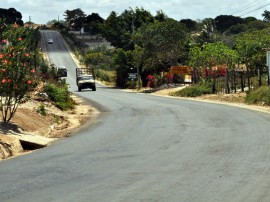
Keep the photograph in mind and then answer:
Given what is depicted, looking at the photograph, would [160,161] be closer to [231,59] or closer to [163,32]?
[231,59]

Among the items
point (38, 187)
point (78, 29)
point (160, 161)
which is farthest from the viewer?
point (78, 29)

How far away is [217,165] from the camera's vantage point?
1142 centimetres

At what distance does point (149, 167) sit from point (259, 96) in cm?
2196

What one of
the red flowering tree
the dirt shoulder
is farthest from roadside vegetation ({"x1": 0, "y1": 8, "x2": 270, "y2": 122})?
the dirt shoulder

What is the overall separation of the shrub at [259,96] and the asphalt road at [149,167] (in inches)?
451

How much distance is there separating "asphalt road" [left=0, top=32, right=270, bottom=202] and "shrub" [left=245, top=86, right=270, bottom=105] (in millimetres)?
11457

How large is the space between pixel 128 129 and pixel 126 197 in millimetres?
11027

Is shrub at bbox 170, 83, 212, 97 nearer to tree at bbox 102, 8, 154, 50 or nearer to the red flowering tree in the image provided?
the red flowering tree

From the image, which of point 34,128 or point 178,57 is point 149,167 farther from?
point 178,57

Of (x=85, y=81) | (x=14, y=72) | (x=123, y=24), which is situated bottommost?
(x=85, y=81)

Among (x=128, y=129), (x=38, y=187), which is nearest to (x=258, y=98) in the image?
(x=128, y=129)

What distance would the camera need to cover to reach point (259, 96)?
3209 centimetres

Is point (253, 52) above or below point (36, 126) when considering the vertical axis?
above

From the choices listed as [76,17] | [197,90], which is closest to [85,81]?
[197,90]
